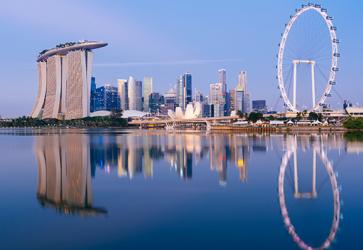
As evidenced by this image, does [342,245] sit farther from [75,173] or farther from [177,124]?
[177,124]

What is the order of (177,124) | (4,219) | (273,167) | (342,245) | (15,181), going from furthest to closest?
(177,124)
(273,167)
(15,181)
(4,219)
(342,245)

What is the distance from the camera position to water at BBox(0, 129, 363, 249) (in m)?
6.66

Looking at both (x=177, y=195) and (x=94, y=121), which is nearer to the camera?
(x=177, y=195)

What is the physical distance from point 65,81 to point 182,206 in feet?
301

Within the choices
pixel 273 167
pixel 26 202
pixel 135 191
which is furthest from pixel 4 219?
pixel 273 167

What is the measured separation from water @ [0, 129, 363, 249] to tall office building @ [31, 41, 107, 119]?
78.4m

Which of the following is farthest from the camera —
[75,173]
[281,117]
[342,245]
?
[281,117]

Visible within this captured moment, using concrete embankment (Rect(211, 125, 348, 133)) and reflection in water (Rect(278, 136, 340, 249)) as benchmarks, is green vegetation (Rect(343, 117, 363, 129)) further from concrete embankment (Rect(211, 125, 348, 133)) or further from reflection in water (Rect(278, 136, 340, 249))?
reflection in water (Rect(278, 136, 340, 249))

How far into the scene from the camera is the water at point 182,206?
21.8ft

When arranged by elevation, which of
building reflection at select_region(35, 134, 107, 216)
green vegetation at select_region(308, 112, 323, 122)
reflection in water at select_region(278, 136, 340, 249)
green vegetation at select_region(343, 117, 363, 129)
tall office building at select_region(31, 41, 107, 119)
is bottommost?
reflection in water at select_region(278, 136, 340, 249)

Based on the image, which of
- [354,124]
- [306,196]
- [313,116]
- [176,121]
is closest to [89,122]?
[176,121]

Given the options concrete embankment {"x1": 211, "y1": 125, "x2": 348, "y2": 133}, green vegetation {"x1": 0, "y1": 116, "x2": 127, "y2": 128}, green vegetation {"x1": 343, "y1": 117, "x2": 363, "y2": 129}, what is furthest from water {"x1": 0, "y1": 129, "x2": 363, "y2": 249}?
green vegetation {"x1": 0, "y1": 116, "x2": 127, "y2": 128}

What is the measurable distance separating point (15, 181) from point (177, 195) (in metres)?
5.16

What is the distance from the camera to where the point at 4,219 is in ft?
26.1
